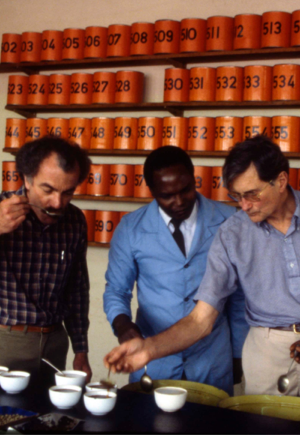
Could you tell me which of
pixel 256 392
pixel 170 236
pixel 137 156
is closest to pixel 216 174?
pixel 137 156

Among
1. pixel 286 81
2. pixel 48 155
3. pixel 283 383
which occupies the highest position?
pixel 286 81

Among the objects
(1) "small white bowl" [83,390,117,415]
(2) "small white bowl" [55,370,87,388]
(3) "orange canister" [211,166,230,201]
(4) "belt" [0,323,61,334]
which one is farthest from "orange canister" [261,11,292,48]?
(1) "small white bowl" [83,390,117,415]

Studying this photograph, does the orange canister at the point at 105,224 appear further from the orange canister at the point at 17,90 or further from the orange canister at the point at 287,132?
the orange canister at the point at 287,132

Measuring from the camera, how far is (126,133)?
3.30m

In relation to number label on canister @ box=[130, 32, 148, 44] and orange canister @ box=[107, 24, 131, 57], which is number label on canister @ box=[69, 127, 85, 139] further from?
number label on canister @ box=[130, 32, 148, 44]

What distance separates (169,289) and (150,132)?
1270 millimetres

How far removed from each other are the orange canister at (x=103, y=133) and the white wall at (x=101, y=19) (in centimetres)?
26

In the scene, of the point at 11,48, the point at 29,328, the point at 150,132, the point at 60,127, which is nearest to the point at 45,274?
the point at 29,328

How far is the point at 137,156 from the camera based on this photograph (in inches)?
140

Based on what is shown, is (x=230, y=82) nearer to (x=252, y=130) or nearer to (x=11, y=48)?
(x=252, y=130)

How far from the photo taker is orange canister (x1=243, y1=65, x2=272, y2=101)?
2.97 metres

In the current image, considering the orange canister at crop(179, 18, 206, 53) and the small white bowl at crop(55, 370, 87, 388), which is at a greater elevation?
the orange canister at crop(179, 18, 206, 53)

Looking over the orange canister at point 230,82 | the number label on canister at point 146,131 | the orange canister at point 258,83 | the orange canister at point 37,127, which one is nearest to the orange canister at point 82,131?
the orange canister at point 37,127

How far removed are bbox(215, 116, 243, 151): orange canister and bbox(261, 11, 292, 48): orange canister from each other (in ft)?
1.41
